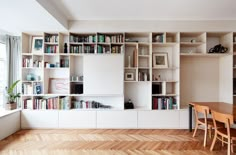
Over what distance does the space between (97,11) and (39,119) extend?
283 cm

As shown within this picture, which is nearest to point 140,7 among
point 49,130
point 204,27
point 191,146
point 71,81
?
point 204,27

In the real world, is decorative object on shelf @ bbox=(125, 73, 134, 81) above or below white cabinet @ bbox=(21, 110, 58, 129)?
above

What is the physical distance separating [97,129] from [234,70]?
3.79 metres

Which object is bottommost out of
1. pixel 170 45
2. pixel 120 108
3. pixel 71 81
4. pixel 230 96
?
pixel 120 108

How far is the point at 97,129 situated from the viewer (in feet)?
13.3

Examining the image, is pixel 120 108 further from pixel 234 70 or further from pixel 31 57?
pixel 234 70

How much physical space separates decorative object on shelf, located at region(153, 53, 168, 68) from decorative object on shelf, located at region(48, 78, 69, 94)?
2296mm

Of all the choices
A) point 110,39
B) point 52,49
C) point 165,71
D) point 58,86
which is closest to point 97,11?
point 110,39

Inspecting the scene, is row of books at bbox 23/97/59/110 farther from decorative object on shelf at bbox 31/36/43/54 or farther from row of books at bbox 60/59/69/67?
decorative object on shelf at bbox 31/36/43/54

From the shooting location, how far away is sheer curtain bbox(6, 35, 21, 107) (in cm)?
443

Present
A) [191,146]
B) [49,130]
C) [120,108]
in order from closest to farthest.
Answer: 1. [191,146]
2. [49,130]
3. [120,108]

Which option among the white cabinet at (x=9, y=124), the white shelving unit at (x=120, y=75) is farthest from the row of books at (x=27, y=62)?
the white cabinet at (x=9, y=124)

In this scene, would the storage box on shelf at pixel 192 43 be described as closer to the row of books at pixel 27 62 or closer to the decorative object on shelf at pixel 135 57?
the decorative object on shelf at pixel 135 57

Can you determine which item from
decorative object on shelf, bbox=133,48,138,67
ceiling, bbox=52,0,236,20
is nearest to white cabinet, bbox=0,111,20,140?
ceiling, bbox=52,0,236,20
